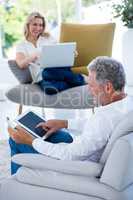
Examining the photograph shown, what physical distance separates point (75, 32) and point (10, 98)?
1.12 metres

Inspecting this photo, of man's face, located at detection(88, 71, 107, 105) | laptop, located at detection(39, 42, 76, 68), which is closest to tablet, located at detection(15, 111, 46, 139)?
man's face, located at detection(88, 71, 107, 105)

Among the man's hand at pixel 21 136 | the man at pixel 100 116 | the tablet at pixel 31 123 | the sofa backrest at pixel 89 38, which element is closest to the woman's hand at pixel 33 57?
the sofa backrest at pixel 89 38

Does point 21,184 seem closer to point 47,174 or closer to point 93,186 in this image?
point 47,174

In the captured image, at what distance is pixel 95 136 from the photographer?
1.93 metres

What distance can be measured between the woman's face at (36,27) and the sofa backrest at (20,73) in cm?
35

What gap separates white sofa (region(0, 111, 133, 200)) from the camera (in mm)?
1779

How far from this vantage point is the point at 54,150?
2.03m

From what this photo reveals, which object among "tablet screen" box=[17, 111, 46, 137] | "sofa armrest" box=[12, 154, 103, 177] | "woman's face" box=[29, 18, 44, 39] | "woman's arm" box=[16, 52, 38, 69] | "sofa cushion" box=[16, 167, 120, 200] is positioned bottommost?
"sofa cushion" box=[16, 167, 120, 200]

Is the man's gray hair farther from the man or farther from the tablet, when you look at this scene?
the tablet

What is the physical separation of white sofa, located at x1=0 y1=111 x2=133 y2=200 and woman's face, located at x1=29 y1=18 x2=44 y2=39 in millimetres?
2253

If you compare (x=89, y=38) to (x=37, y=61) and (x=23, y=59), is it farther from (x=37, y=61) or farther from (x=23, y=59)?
(x=23, y=59)

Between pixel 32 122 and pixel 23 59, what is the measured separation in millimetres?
1600

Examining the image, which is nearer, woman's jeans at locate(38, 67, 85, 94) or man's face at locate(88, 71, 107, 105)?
man's face at locate(88, 71, 107, 105)

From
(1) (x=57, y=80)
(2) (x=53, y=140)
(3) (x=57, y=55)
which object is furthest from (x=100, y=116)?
(1) (x=57, y=80)
